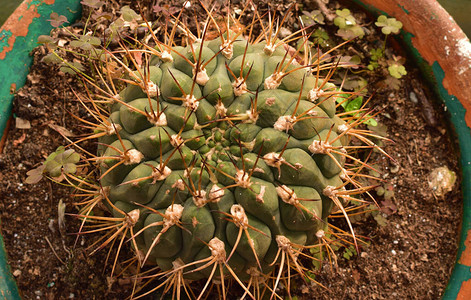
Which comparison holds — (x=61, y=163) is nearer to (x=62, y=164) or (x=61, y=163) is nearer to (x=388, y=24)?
(x=62, y=164)

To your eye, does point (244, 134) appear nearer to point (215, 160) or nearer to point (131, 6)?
point (215, 160)

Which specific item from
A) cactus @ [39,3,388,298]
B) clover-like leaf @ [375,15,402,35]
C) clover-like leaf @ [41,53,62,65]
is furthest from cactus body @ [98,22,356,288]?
clover-like leaf @ [375,15,402,35]

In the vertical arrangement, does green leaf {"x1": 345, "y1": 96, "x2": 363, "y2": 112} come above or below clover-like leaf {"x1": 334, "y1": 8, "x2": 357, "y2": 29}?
below

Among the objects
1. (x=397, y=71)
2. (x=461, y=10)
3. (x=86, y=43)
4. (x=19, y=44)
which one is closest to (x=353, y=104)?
(x=397, y=71)

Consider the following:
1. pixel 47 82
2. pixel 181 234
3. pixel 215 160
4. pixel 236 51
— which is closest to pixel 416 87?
pixel 236 51

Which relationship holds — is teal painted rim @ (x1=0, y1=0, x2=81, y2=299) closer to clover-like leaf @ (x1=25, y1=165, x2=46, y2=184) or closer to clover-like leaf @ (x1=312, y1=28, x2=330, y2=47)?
clover-like leaf @ (x1=25, y1=165, x2=46, y2=184)
